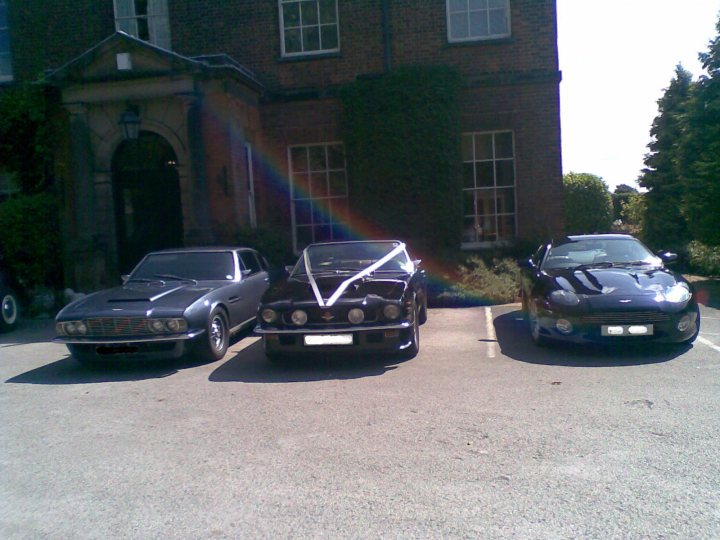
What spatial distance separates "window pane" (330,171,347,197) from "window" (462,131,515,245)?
2.68 meters

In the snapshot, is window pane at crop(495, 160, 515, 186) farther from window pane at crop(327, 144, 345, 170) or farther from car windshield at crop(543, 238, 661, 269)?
car windshield at crop(543, 238, 661, 269)

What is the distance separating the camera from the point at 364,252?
8914mm

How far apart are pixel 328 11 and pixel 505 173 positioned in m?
5.31

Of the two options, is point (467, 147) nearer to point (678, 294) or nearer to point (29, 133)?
point (678, 294)

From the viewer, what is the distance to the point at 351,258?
880 cm

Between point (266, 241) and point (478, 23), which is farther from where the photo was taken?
point (478, 23)

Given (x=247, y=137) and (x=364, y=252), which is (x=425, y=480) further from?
(x=247, y=137)

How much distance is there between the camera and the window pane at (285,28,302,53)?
1487 cm

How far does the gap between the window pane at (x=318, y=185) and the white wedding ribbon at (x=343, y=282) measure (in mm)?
6157

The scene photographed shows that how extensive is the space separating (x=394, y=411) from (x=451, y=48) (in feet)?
35.1

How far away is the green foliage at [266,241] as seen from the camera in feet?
40.6

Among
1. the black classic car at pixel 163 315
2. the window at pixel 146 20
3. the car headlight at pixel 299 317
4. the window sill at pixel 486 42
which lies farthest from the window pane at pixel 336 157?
the car headlight at pixel 299 317

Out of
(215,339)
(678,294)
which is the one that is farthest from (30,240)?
(678,294)

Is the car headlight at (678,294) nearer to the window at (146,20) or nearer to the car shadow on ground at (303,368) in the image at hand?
the car shadow on ground at (303,368)
